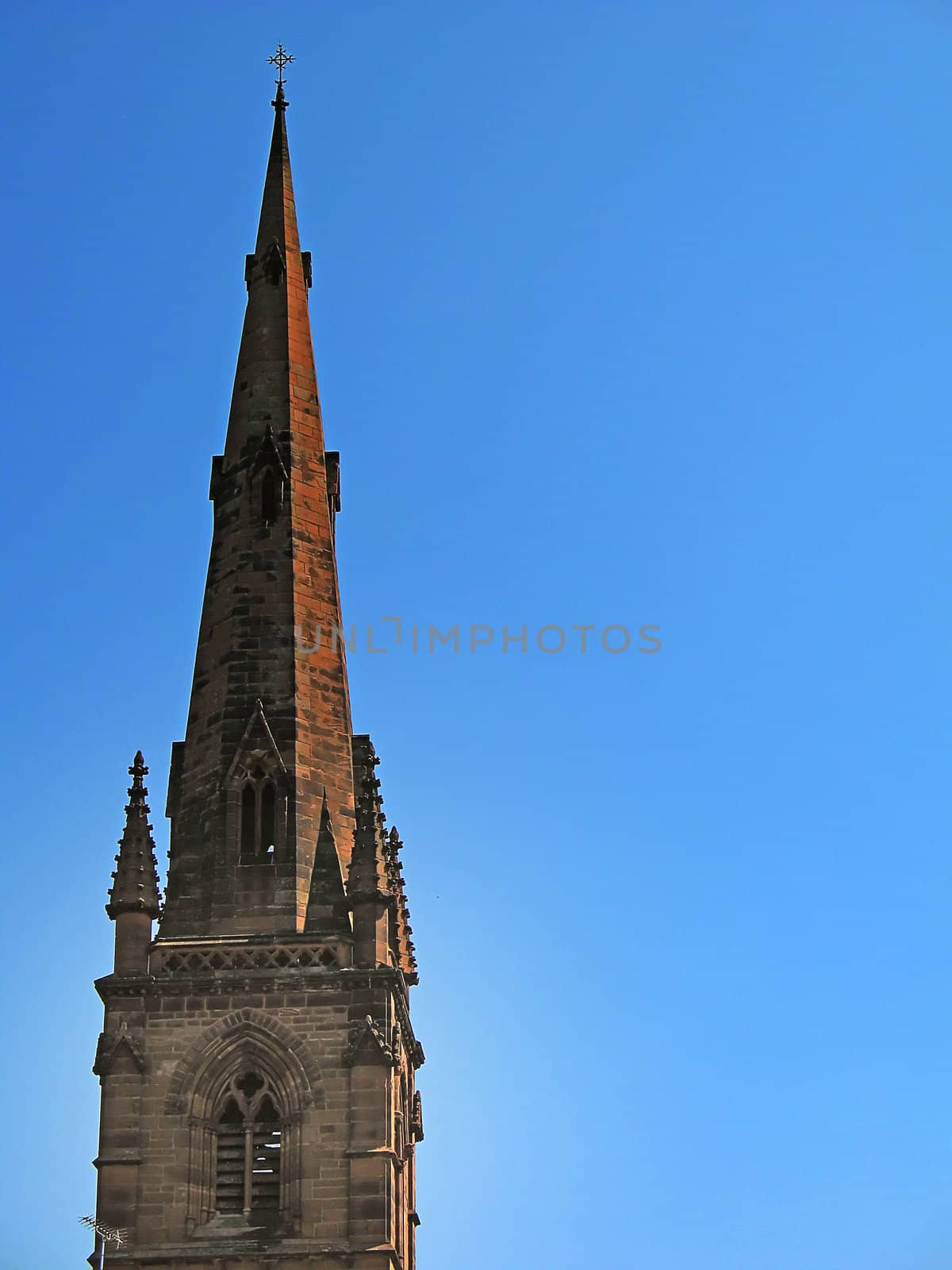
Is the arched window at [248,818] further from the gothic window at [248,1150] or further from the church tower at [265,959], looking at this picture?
the gothic window at [248,1150]

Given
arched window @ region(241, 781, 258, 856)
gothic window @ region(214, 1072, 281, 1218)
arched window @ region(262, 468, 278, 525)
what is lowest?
gothic window @ region(214, 1072, 281, 1218)

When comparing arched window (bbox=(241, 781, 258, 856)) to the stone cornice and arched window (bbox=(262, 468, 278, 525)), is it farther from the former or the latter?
arched window (bbox=(262, 468, 278, 525))

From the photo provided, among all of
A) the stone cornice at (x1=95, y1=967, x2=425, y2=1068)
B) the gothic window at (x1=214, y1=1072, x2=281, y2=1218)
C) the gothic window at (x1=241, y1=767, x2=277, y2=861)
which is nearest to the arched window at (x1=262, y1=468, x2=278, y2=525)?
the gothic window at (x1=241, y1=767, x2=277, y2=861)

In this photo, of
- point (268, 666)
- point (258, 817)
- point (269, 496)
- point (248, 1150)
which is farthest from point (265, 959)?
point (269, 496)

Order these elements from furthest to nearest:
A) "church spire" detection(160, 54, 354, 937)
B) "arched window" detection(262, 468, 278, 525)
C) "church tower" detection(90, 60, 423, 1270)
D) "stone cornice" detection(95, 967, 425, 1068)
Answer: "arched window" detection(262, 468, 278, 525), "church spire" detection(160, 54, 354, 937), "stone cornice" detection(95, 967, 425, 1068), "church tower" detection(90, 60, 423, 1270)

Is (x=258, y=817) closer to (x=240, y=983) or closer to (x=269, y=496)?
(x=240, y=983)

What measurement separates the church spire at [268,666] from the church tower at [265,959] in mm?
44

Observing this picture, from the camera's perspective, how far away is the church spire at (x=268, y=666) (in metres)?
48.4

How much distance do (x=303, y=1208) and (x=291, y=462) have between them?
1457 cm

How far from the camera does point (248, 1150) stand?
46188 millimetres

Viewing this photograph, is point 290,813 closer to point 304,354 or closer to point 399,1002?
point 399,1002

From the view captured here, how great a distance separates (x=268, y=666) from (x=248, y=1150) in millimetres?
8928

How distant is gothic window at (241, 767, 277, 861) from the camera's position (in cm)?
4866

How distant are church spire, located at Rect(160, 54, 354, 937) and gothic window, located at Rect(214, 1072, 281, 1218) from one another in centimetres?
287
